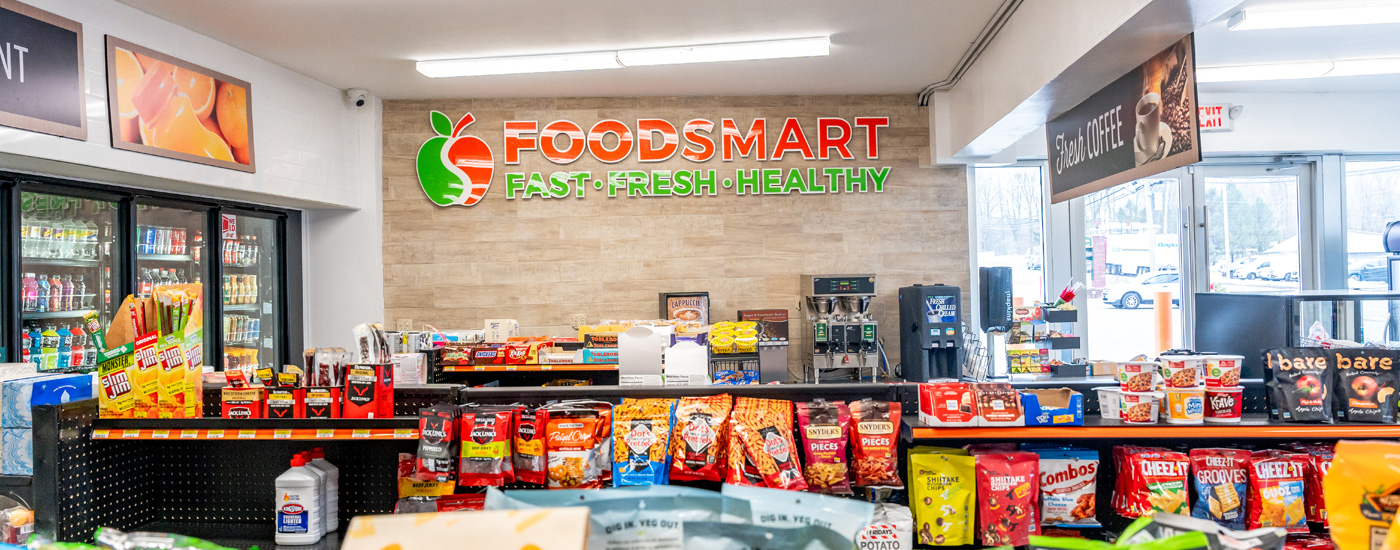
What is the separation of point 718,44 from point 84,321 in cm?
449

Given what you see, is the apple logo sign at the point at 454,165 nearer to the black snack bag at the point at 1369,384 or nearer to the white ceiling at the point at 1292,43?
the white ceiling at the point at 1292,43

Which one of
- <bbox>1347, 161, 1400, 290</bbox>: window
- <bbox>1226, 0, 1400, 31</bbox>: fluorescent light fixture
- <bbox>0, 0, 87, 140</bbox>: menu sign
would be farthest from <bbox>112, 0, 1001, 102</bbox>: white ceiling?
<bbox>1347, 161, 1400, 290</bbox>: window

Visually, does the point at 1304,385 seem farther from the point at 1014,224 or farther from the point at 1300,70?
the point at 1014,224

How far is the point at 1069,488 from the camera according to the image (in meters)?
2.43

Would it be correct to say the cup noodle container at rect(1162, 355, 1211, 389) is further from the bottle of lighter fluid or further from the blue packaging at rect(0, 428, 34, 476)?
the blue packaging at rect(0, 428, 34, 476)

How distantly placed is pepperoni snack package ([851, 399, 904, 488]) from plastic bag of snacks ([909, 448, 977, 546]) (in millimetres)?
139

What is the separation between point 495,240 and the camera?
7.05m

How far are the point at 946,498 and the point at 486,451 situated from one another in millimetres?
Result: 1407

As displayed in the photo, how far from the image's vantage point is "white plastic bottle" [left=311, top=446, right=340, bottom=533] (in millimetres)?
2568

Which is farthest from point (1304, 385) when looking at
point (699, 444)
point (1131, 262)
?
point (1131, 262)

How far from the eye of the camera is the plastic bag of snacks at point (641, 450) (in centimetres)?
225

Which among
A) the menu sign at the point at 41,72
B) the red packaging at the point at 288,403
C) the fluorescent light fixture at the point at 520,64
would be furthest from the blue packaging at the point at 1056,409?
the menu sign at the point at 41,72

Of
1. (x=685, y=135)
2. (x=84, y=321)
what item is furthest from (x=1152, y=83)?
(x=84, y=321)

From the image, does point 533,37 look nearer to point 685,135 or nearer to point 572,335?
point 685,135
